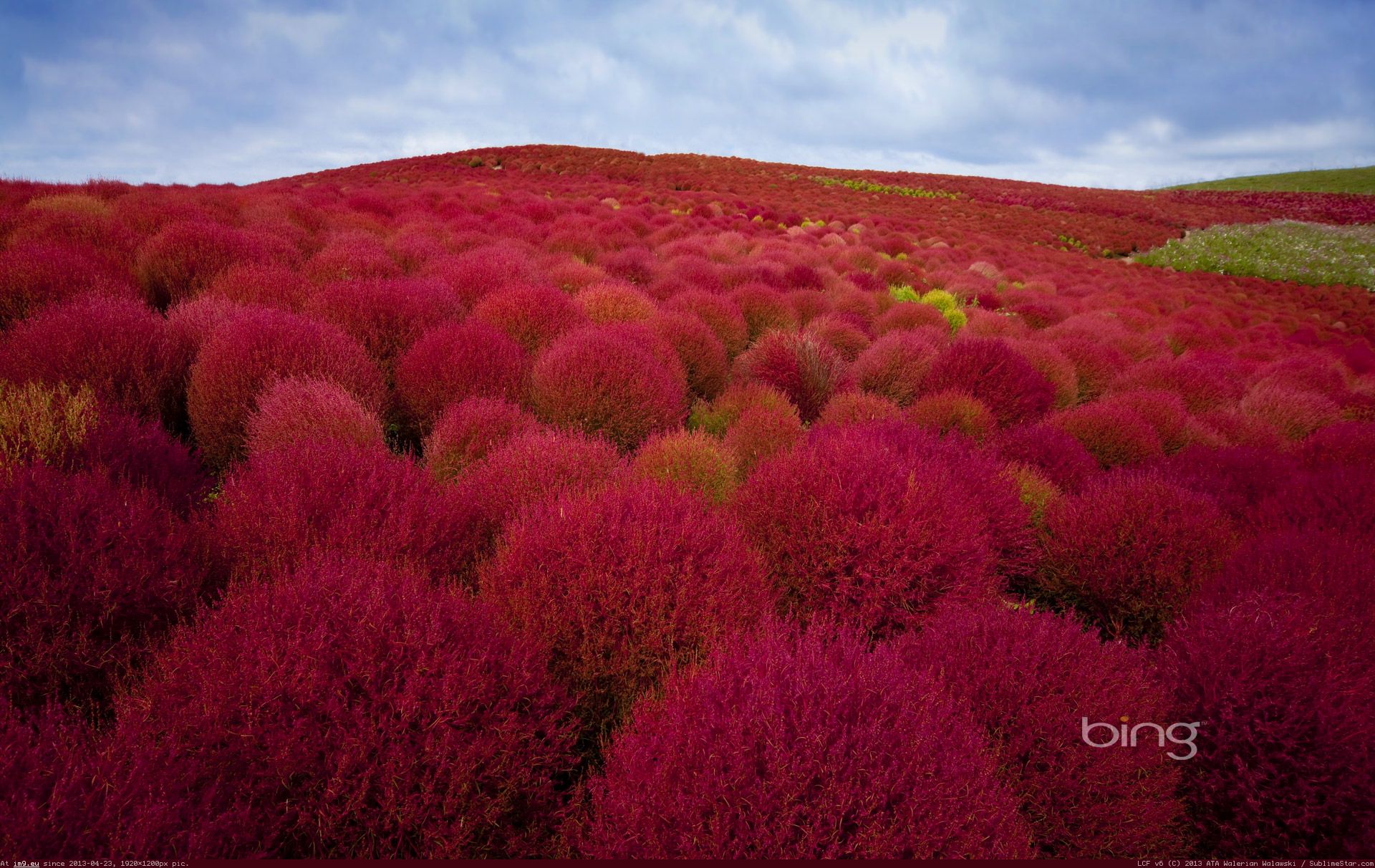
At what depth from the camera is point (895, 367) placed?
254 inches

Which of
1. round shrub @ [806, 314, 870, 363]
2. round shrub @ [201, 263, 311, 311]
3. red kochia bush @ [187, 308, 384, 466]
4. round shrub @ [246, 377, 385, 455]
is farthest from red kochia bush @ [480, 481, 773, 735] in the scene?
round shrub @ [806, 314, 870, 363]

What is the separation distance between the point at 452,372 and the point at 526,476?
1579mm

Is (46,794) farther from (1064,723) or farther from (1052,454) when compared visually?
(1052,454)

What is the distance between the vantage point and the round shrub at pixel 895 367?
20.7ft

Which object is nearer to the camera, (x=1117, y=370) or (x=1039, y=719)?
(x=1039, y=719)

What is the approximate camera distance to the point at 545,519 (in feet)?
8.21

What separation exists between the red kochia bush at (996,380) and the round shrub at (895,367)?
127 mm

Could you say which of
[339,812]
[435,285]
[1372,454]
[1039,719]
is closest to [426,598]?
[339,812]

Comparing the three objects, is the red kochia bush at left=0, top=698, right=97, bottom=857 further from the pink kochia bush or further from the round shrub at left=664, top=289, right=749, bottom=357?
the round shrub at left=664, top=289, right=749, bottom=357

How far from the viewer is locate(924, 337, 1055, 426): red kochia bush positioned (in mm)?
5875

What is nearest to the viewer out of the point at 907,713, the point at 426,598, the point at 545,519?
the point at 907,713

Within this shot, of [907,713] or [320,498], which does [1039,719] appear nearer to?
[907,713]

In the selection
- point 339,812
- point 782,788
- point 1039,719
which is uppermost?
point 782,788

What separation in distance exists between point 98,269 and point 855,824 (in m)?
6.43
